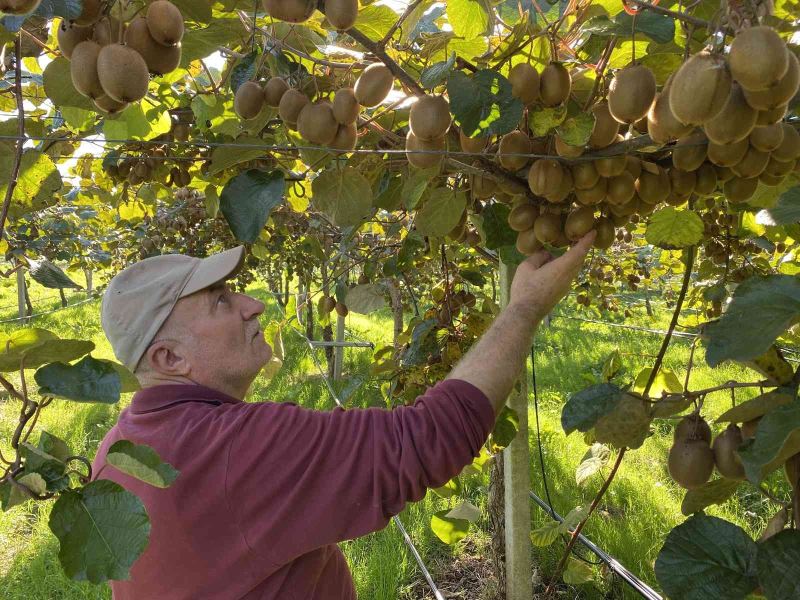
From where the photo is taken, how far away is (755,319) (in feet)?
2.39

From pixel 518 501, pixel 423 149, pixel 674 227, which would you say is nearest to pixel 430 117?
pixel 423 149

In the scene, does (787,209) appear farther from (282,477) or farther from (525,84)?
(282,477)

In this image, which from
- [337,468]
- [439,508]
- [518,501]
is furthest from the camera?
[439,508]

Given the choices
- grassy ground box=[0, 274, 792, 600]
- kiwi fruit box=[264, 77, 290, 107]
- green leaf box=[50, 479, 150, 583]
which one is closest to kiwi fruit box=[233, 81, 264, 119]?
kiwi fruit box=[264, 77, 290, 107]

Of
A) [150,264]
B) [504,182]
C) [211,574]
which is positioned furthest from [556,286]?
[150,264]

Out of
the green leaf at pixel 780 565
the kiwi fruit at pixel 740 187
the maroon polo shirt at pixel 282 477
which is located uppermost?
the kiwi fruit at pixel 740 187

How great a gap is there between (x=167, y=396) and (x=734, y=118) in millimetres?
987

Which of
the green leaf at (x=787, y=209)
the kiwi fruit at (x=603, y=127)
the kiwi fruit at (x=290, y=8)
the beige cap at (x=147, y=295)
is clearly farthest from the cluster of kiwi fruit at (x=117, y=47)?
the green leaf at (x=787, y=209)

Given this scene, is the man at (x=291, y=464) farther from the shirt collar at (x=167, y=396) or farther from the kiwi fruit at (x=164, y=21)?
the kiwi fruit at (x=164, y=21)

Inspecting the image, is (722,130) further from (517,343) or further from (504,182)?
(517,343)

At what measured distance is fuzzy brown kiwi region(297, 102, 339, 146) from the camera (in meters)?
0.88

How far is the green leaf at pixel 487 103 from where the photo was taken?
0.79 meters

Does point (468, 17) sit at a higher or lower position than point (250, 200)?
higher

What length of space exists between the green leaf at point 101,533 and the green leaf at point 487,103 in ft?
1.88
